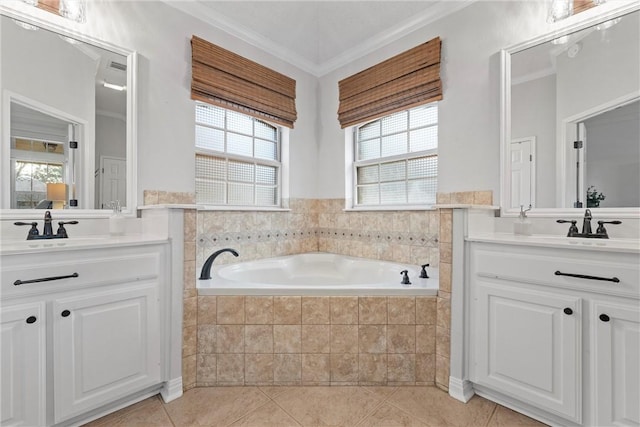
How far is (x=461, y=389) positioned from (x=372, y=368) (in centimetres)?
49

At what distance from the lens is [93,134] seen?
1.85 meters

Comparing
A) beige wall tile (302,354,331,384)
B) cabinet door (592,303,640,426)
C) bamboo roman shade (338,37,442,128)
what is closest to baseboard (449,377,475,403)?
cabinet door (592,303,640,426)

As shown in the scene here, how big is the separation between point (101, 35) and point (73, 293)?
1.62 meters

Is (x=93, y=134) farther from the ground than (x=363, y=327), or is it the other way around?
(x=93, y=134)

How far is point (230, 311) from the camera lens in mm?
1742

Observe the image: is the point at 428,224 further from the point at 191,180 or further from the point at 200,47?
the point at 200,47

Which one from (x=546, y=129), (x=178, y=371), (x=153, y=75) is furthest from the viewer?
(x=153, y=75)

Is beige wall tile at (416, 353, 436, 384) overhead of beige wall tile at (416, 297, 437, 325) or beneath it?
beneath

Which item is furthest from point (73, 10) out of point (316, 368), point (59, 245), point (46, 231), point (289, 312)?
point (316, 368)

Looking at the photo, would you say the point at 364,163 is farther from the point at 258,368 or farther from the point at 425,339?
the point at 258,368

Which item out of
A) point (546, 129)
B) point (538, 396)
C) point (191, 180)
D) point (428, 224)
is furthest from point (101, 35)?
point (538, 396)

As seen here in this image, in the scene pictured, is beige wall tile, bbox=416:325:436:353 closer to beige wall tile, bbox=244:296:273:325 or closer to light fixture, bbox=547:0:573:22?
beige wall tile, bbox=244:296:273:325

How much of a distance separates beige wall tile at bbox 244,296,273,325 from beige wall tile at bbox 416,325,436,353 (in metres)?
0.88

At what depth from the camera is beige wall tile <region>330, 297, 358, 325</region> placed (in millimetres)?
1733
